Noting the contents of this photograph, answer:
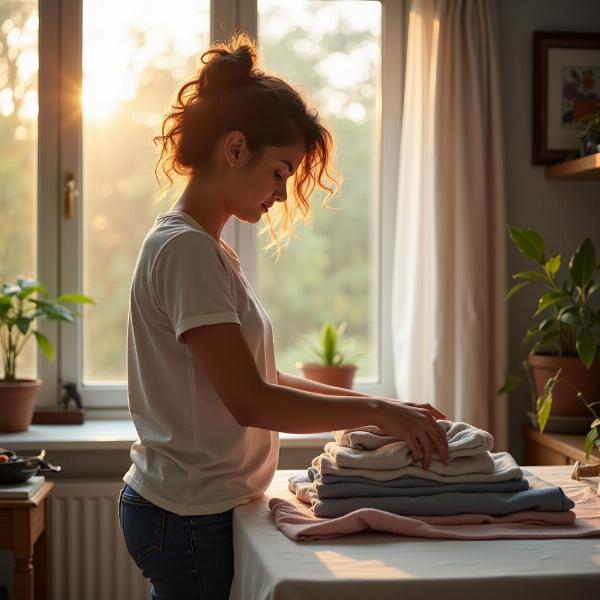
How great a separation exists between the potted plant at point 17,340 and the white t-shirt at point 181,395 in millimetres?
1403

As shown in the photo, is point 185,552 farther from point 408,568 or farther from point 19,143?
point 19,143

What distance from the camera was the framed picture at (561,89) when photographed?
3.08 metres

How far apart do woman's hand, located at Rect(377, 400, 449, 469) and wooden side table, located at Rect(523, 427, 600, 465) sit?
1.03 metres

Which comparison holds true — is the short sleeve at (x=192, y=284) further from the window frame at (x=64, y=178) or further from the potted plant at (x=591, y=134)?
the potted plant at (x=591, y=134)

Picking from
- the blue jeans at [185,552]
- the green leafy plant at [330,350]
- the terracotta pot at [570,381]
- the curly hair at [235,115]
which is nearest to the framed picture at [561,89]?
the terracotta pot at [570,381]

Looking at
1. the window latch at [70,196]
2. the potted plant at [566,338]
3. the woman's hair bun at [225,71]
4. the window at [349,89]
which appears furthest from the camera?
the window at [349,89]

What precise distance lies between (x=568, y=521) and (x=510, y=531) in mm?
114

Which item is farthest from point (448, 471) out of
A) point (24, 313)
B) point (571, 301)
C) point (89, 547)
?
Result: point (24, 313)

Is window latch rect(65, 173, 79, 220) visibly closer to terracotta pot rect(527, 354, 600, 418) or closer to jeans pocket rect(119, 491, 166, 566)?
terracotta pot rect(527, 354, 600, 418)

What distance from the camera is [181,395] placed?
4.63 ft

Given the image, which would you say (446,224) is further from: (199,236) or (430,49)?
(199,236)

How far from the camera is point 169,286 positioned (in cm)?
135

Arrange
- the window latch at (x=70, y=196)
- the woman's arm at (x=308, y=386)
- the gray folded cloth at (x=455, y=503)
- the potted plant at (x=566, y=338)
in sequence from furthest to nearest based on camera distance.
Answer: the window latch at (x=70, y=196), the potted plant at (x=566, y=338), the woman's arm at (x=308, y=386), the gray folded cloth at (x=455, y=503)

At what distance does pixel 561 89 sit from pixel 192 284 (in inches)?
85.5
